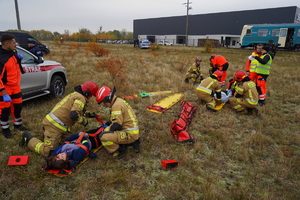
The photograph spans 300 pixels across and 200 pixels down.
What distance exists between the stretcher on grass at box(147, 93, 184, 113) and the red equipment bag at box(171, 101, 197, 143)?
0.58 metres

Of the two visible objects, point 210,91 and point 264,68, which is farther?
point 264,68

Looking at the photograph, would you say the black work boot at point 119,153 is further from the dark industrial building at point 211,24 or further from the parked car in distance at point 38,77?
the dark industrial building at point 211,24

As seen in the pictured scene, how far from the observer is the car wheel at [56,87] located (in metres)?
5.72

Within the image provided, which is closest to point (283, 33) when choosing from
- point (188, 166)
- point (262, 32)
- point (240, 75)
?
point (262, 32)

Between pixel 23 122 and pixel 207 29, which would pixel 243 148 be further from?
pixel 207 29

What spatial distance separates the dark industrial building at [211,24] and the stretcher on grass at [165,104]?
35856mm

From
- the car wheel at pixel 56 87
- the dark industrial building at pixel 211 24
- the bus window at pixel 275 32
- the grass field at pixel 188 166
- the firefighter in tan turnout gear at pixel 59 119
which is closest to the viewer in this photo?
the grass field at pixel 188 166

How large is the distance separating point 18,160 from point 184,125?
121 inches

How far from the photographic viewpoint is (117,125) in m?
3.08

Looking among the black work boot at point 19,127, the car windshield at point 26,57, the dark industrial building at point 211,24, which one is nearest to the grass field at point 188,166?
the black work boot at point 19,127

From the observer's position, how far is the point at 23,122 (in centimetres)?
455

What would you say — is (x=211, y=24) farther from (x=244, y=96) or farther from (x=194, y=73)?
(x=244, y=96)

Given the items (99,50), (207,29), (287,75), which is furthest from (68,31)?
(287,75)

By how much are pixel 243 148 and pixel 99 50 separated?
1444cm
